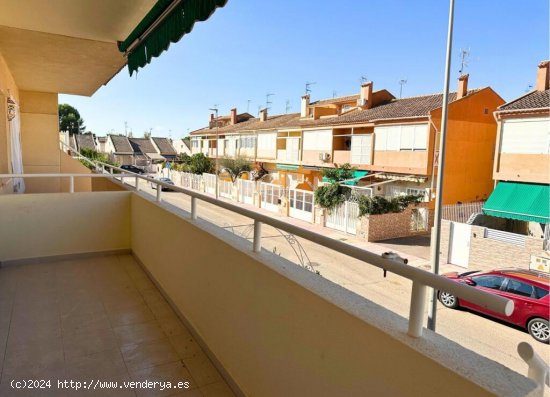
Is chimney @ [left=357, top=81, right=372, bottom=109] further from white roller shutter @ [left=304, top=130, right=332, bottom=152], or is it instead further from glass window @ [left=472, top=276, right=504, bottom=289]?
glass window @ [left=472, top=276, right=504, bottom=289]

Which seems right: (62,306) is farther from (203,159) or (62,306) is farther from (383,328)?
(203,159)

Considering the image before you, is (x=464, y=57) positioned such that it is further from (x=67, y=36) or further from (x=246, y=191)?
(x=67, y=36)

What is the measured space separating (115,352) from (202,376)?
2.79 feet

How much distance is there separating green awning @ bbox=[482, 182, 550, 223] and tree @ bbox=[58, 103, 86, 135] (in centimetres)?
6074

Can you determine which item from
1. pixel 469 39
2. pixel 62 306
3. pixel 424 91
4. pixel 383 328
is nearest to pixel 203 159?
pixel 424 91

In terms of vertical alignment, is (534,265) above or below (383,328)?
below

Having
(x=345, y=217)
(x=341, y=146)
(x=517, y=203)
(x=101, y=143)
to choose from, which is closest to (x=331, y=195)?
(x=345, y=217)

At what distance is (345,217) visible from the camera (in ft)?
52.7

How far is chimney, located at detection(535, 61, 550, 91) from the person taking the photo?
597 inches

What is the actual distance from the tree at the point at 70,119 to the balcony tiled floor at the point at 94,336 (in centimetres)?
6214

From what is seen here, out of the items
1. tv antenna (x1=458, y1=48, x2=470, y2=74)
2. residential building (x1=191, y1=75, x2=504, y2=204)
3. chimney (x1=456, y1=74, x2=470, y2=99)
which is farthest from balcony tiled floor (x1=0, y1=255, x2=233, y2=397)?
chimney (x1=456, y1=74, x2=470, y2=99)

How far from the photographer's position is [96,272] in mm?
5145

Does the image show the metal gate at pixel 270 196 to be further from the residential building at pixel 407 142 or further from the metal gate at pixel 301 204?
the residential building at pixel 407 142

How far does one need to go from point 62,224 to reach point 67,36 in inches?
112
